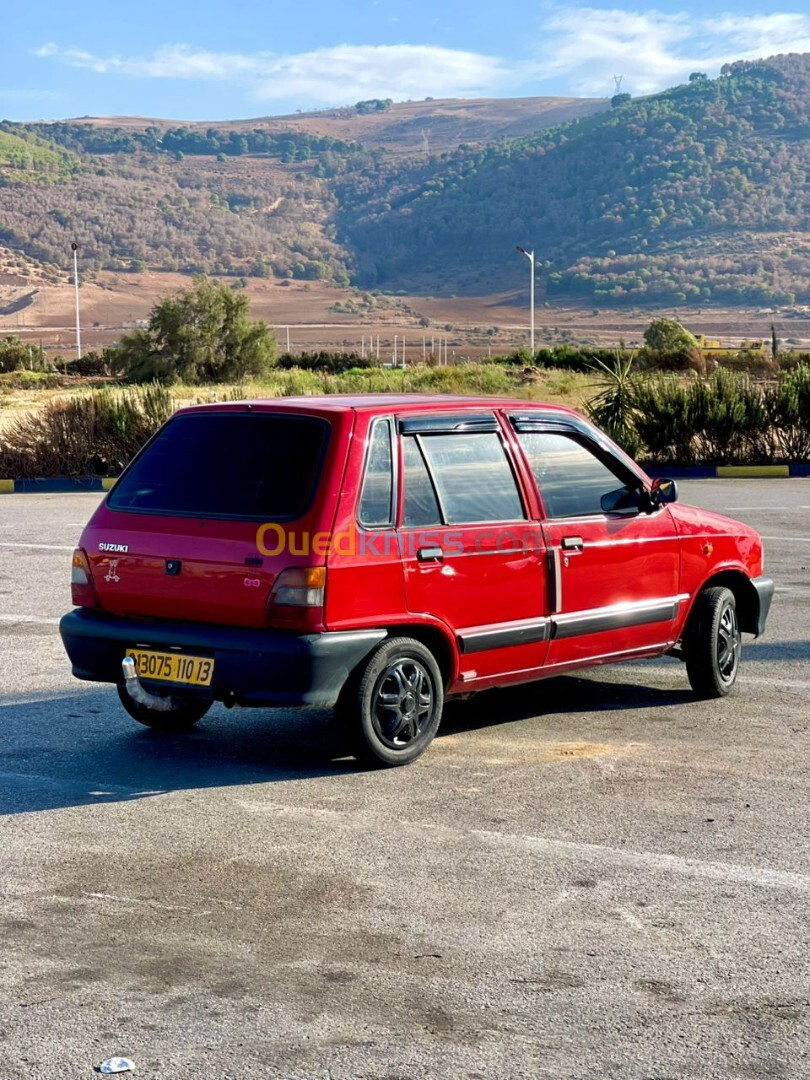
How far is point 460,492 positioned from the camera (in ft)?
24.2

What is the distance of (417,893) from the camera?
537 cm

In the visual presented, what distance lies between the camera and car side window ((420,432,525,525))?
288 inches

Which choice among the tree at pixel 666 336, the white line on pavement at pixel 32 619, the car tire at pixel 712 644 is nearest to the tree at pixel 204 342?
the tree at pixel 666 336

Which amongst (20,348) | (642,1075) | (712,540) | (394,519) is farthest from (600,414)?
(20,348)

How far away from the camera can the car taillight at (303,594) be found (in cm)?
666

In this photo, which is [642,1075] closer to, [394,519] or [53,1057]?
[53,1057]

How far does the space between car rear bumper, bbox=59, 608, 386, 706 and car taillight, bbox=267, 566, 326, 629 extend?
0.25ft

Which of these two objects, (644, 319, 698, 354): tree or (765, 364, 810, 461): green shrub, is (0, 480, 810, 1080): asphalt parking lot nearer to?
(765, 364, 810, 461): green shrub

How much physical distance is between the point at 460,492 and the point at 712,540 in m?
1.96

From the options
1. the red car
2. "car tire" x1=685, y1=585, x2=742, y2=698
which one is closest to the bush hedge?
"car tire" x1=685, y1=585, x2=742, y2=698

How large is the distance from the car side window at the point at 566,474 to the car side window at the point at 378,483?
3.05 feet

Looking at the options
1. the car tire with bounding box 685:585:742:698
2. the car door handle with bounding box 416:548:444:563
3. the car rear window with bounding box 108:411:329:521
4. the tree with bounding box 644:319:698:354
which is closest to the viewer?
the car rear window with bounding box 108:411:329:521

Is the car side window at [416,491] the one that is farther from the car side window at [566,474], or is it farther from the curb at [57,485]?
the curb at [57,485]

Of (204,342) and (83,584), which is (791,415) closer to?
(83,584)
